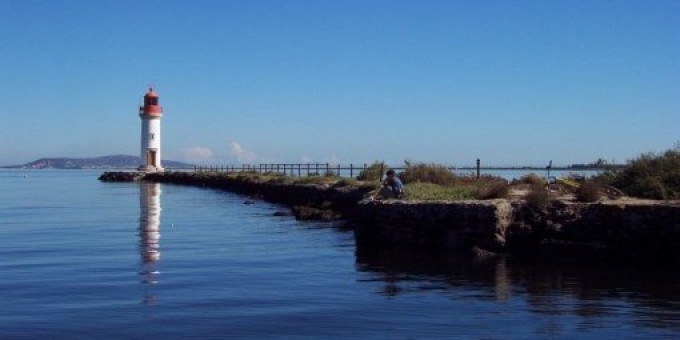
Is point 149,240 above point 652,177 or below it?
below

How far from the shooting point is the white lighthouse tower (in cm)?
8556

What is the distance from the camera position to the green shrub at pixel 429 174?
1260 inches

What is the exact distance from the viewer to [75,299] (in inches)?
543

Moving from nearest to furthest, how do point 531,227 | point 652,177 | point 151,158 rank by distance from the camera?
point 531,227 < point 652,177 < point 151,158

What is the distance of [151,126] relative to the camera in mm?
85562

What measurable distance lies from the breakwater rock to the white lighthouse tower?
218ft

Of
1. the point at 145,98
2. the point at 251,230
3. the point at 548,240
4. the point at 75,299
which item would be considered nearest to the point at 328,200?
the point at 251,230

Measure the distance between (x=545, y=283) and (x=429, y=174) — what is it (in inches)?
673

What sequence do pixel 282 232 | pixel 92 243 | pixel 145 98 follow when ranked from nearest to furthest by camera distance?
pixel 92 243
pixel 282 232
pixel 145 98

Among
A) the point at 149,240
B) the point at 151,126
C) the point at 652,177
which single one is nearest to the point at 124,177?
the point at 151,126

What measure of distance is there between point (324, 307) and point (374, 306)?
0.85 metres

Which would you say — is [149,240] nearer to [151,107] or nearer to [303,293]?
[303,293]

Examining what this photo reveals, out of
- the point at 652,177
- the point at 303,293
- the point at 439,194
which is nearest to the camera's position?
the point at 303,293

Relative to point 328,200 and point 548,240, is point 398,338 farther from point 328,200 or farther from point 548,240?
point 328,200
